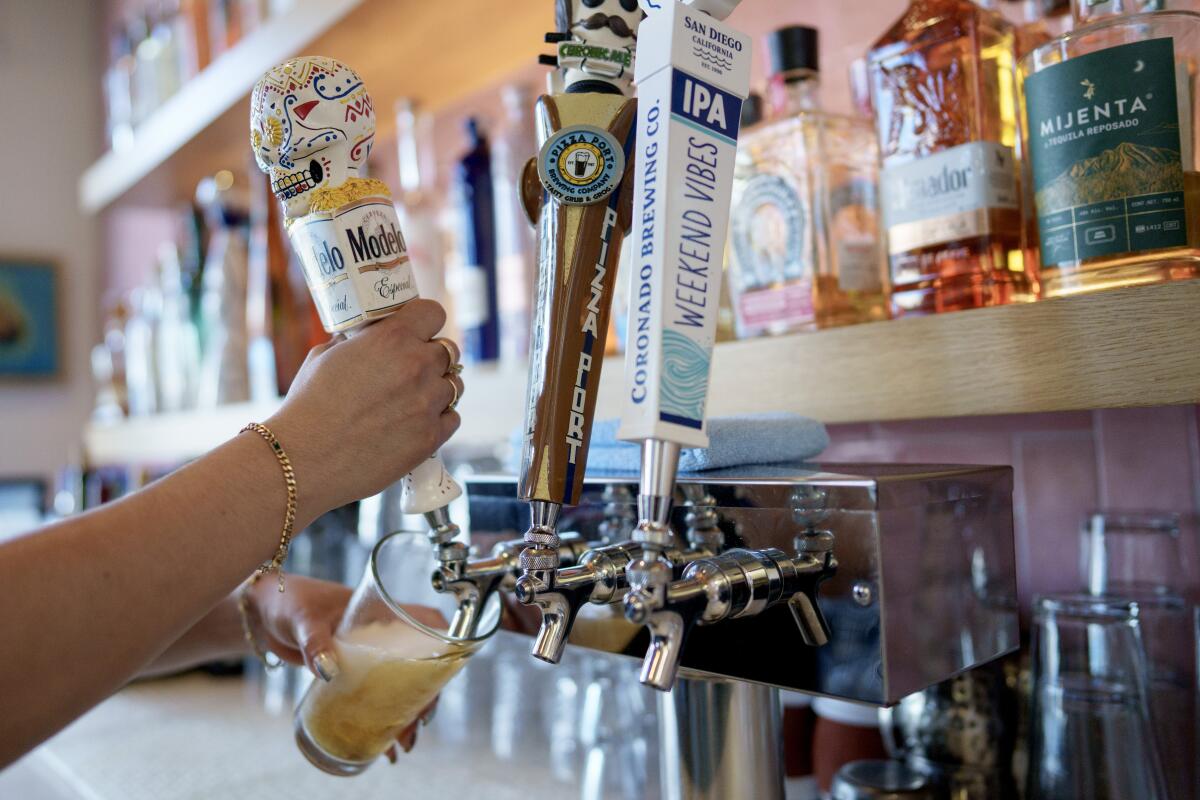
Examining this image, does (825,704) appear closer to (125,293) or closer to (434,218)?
(434,218)

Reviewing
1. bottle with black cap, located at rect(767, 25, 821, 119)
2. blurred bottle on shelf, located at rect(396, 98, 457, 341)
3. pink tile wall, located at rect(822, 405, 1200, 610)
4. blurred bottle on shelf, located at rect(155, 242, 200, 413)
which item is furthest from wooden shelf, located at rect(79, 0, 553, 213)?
pink tile wall, located at rect(822, 405, 1200, 610)

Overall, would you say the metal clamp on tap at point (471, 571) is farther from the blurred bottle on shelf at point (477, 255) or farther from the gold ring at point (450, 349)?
the blurred bottle on shelf at point (477, 255)

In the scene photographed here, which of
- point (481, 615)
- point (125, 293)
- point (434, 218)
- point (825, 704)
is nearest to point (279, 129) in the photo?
point (481, 615)

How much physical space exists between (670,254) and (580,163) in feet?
0.34

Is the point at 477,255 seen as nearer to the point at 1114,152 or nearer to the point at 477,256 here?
the point at 477,256

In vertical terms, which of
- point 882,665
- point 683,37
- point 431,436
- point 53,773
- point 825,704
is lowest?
point 53,773

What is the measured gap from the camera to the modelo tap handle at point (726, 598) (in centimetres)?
34

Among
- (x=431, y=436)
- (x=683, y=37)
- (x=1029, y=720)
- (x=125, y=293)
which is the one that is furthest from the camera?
(x=125, y=293)

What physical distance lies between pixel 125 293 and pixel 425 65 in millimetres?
1552

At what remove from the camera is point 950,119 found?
54 centimetres

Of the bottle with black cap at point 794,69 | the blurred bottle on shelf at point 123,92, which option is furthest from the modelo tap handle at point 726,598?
the blurred bottle on shelf at point 123,92

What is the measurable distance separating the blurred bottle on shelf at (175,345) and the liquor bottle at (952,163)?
1.30 meters

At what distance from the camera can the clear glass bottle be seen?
Answer: 0.63 metres

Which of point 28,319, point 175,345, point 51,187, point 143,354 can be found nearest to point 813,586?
point 175,345
